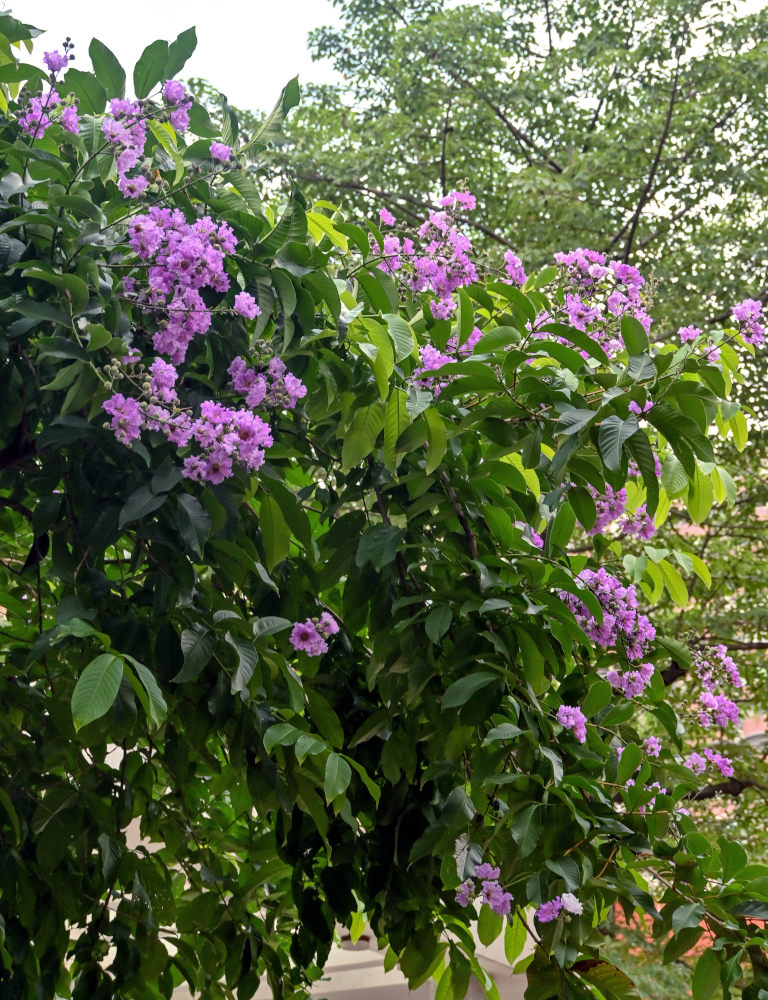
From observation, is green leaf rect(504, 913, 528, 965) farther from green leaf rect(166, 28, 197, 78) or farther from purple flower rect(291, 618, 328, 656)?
green leaf rect(166, 28, 197, 78)

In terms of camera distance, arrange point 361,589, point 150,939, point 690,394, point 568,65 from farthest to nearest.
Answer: point 568,65 < point 150,939 < point 361,589 < point 690,394

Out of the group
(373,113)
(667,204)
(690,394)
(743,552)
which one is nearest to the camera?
(690,394)

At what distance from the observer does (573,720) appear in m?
1.48

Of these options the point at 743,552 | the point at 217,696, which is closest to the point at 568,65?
the point at 743,552

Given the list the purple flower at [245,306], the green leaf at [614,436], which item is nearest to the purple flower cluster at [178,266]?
the purple flower at [245,306]

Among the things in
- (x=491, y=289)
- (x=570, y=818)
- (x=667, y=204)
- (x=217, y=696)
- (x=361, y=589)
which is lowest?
(x=570, y=818)

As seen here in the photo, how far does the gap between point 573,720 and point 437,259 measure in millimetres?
722

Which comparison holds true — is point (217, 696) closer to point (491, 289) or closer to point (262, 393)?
point (262, 393)

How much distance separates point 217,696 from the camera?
1.54m

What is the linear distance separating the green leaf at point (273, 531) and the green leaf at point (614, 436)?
43 cm

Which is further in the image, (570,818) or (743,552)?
(743,552)

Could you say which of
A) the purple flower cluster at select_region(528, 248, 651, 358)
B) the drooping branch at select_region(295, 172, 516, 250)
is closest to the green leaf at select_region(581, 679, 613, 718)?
the purple flower cluster at select_region(528, 248, 651, 358)

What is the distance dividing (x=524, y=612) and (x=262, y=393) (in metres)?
0.44

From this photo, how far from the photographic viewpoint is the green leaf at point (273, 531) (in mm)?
1441
